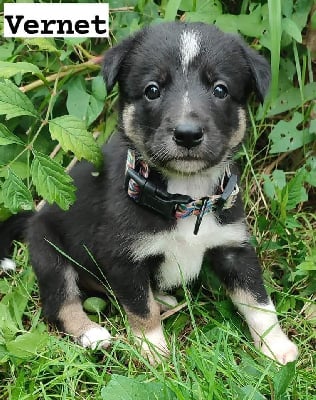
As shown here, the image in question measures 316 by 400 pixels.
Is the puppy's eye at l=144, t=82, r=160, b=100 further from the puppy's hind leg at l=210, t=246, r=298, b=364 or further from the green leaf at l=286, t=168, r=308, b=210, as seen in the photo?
the green leaf at l=286, t=168, r=308, b=210

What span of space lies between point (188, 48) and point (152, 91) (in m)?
0.23

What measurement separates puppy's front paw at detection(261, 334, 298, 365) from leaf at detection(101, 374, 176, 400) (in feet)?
2.22

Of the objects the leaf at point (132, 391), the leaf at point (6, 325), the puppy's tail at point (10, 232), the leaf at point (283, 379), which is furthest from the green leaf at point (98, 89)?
the leaf at point (283, 379)

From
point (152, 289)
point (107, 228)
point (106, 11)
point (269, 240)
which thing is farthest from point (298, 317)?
point (106, 11)

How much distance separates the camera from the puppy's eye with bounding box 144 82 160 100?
116 inches

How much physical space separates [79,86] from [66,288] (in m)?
1.17

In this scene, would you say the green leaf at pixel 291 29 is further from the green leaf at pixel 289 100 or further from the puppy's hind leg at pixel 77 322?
the puppy's hind leg at pixel 77 322

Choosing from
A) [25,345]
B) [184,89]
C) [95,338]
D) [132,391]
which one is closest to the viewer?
[132,391]

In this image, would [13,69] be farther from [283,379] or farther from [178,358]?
[283,379]

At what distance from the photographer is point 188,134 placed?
2721 millimetres

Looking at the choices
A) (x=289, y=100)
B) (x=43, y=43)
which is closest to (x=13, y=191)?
(x=43, y=43)

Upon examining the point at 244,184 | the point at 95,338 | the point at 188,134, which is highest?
the point at 188,134

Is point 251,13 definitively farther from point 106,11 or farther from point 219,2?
point 106,11

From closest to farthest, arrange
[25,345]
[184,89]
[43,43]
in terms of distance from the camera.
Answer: [184,89] < [25,345] < [43,43]
